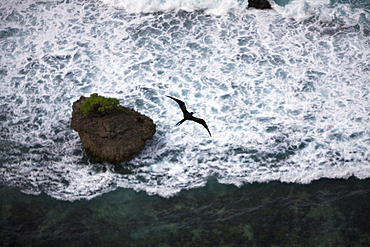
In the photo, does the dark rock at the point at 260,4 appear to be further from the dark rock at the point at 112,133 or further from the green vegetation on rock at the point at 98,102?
the green vegetation on rock at the point at 98,102

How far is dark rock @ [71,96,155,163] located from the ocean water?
386 mm

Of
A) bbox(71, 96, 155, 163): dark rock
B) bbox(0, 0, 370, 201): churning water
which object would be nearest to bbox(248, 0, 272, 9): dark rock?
bbox(0, 0, 370, 201): churning water

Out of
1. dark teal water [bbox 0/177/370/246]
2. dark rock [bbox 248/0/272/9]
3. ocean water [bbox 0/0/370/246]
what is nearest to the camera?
dark teal water [bbox 0/177/370/246]

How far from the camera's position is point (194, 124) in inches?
352

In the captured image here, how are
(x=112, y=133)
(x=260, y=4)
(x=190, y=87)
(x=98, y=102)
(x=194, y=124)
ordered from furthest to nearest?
(x=260, y=4) → (x=190, y=87) → (x=194, y=124) → (x=98, y=102) → (x=112, y=133)

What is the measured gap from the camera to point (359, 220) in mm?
6973

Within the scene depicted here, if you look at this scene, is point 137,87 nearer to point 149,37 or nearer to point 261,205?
point 149,37

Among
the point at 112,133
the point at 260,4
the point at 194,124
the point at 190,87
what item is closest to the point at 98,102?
the point at 112,133

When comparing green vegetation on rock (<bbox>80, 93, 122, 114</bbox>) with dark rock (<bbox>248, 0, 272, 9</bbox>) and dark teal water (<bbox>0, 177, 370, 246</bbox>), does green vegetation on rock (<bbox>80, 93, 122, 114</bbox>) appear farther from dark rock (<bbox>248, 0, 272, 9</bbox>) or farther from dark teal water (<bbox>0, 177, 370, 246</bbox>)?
dark rock (<bbox>248, 0, 272, 9</bbox>)

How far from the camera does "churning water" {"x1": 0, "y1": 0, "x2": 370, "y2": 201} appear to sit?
312 inches

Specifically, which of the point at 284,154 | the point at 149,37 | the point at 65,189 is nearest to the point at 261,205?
the point at 284,154

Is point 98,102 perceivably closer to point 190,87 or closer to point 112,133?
point 112,133

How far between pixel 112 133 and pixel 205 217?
2.70 metres

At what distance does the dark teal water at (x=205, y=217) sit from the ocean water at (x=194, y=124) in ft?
0.08
